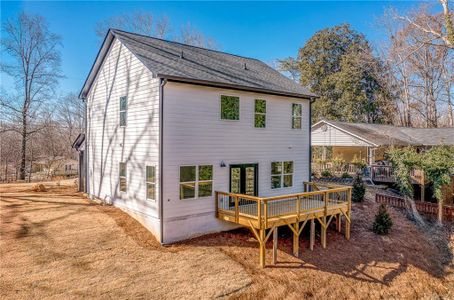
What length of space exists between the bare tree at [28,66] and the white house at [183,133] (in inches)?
524

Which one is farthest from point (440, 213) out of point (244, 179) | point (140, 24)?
point (140, 24)

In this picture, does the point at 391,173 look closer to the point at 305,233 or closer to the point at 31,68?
the point at 305,233

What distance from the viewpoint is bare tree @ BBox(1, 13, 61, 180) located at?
80.5 ft

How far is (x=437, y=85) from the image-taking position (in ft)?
118

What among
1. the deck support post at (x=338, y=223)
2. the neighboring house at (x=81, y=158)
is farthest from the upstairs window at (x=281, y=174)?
the neighboring house at (x=81, y=158)

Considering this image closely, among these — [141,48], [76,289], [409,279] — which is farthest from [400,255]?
[141,48]

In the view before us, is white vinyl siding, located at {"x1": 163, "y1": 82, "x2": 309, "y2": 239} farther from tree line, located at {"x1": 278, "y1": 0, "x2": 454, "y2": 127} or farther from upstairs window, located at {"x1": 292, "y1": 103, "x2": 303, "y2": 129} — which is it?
tree line, located at {"x1": 278, "y1": 0, "x2": 454, "y2": 127}

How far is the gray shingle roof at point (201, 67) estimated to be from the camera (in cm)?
1102

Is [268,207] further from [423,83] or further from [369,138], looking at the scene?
[423,83]

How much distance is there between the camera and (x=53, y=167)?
2848 centimetres

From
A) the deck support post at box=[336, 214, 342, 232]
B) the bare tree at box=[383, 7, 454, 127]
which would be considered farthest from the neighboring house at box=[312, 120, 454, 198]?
the deck support post at box=[336, 214, 342, 232]

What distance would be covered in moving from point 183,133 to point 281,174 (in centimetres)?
544

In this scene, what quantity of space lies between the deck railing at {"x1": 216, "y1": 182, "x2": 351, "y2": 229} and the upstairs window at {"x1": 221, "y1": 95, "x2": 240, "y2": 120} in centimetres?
305

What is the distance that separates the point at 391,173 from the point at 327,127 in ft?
28.8
